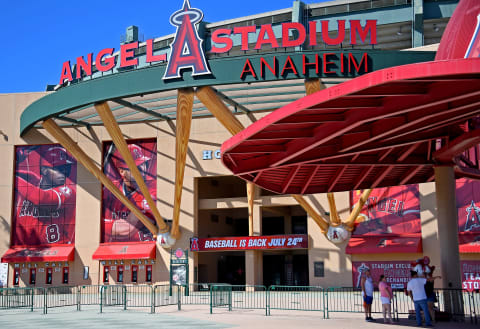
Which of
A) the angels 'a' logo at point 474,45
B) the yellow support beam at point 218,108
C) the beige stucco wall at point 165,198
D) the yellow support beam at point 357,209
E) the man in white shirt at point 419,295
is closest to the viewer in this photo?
the angels 'a' logo at point 474,45

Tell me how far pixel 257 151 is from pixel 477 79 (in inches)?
367

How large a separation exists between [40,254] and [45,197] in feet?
15.4

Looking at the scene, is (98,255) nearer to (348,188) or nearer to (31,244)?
(31,244)

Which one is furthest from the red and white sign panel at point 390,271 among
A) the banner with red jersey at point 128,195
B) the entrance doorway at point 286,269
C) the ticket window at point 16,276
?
the ticket window at point 16,276

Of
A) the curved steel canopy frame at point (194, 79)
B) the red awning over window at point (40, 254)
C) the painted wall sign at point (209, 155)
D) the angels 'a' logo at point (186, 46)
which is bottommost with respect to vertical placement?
the red awning over window at point (40, 254)

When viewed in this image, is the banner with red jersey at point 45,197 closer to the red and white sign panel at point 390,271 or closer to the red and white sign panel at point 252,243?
the red and white sign panel at point 252,243

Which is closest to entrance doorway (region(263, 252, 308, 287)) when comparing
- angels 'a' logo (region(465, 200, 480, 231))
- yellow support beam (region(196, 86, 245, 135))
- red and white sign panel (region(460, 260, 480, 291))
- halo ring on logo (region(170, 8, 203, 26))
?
red and white sign panel (region(460, 260, 480, 291))

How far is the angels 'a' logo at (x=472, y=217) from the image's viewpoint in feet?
121

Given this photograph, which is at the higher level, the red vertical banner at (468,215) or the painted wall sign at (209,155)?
the painted wall sign at (209,155)

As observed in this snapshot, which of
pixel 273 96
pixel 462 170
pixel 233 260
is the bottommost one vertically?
pixel 233 260

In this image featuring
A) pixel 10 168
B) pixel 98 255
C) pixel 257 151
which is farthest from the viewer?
pixel 10 168

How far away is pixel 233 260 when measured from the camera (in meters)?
52.8

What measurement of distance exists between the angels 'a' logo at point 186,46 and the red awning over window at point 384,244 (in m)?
16.9

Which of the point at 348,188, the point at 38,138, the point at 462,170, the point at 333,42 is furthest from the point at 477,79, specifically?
the point at 38,138
